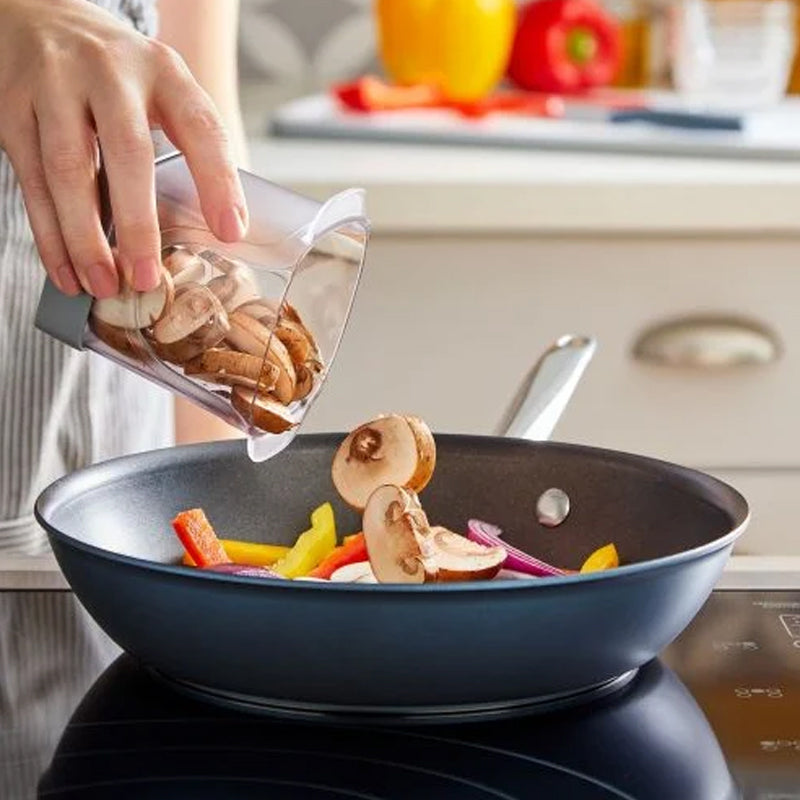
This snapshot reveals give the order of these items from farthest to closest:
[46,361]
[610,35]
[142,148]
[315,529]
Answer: [610,35] < [46,361] < [315,529] < [142,148]

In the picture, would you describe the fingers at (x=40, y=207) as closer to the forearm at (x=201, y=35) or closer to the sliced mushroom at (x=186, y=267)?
the sliced mushroom at (x=186, y=267)

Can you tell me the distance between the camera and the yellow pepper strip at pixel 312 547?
0.87 m

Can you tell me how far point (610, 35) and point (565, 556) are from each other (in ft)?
5.01

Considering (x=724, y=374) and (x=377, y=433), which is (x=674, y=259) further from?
(x=377, y=433)

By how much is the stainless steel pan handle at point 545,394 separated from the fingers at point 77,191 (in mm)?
235

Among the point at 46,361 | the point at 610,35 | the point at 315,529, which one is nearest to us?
the point at 315,529

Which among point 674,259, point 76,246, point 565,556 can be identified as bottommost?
point 674,259

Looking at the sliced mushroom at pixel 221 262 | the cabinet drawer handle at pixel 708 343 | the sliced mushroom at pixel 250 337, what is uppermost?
the sliced mushroom at pixel 221 262

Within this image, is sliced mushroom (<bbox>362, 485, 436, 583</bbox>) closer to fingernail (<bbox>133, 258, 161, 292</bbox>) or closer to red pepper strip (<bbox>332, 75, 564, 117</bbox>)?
fingernail (<bbox>133, 258, 161, 292</bbox>)

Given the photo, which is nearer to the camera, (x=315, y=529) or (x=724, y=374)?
(x=315, y=529)

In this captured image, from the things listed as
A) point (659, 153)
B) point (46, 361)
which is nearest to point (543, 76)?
point (659, 153)

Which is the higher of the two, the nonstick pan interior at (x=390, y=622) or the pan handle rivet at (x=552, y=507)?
the nonstick pan interior at (x=390, y=622)

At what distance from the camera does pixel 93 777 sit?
0.67 metres

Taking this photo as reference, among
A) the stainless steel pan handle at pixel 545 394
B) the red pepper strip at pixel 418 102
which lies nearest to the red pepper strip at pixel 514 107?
the red pepper strip at pixel 418 102
